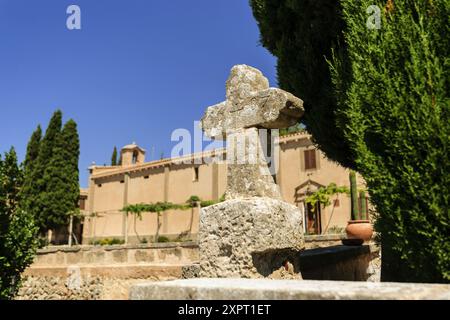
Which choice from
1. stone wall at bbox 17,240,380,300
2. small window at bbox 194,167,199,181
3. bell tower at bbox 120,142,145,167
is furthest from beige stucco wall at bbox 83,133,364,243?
stone wall at bbox 17,240,380,300

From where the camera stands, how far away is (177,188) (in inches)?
1106

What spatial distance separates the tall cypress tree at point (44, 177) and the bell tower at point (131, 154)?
22.7 ft

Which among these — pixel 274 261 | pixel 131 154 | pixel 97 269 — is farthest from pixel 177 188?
pixel 274 261

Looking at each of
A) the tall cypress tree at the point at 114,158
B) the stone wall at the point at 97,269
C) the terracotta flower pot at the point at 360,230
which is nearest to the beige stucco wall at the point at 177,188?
the tall cypress tree at the point at 114,158

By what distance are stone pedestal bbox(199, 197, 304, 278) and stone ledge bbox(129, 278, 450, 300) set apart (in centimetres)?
130

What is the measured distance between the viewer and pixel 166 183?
28.8m

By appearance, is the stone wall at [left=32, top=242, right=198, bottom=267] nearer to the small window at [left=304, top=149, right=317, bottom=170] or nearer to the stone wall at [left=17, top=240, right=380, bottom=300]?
the stone wall at [left=17, top=240, right=380, bottom=300]

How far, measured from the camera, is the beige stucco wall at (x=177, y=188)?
22.0m

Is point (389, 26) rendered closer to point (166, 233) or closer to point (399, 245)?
point (399, 245)

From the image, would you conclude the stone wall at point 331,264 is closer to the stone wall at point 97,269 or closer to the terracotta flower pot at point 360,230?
the terracotta flower pot at point 360,230

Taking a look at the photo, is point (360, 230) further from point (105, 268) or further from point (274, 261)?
point (105, 268)

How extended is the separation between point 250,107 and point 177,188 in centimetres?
2475

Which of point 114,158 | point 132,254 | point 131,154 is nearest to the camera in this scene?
point 132,254

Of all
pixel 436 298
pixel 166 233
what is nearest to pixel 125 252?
pixel 436 298
